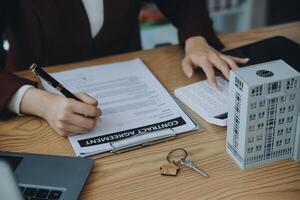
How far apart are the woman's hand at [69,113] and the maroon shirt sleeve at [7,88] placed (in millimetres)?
81

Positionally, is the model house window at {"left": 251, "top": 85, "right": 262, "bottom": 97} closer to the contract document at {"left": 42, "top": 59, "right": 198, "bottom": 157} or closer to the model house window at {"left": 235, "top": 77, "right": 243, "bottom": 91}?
the model house window at {"left": 235, "top": 77, "right": 243, "bottom": 91}

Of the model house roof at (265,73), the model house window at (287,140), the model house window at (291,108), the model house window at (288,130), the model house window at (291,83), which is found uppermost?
the model house roof at (265,73)

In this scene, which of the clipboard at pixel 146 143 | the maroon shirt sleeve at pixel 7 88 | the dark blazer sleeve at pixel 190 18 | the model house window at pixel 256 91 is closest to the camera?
the model house window at pixel 256 91

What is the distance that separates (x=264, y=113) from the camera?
78 cm

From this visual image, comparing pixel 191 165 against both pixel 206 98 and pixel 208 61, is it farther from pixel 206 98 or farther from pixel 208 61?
pixel 208 61

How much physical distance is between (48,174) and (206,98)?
40 cm

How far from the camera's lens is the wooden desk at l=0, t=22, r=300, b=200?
795mm

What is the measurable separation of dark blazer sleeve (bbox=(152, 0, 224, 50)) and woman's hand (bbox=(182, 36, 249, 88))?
7 cm

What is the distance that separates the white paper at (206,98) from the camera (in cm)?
98

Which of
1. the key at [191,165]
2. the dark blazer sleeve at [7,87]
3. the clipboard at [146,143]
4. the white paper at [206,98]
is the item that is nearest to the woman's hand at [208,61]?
the white paper at [206,98]

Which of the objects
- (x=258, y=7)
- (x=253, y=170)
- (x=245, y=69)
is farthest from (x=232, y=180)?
(x=258, y=7)

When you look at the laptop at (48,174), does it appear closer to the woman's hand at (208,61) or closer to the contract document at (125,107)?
the contract document at (125,107)

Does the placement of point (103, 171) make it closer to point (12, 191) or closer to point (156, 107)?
point (156, 107)

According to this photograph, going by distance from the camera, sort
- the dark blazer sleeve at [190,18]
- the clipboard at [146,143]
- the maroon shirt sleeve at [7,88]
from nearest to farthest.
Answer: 1. the clipboard at [146,143]
2. the maroon shirt sleeve at [7,88]
3. the dark blazer sleeve at [190,18]
